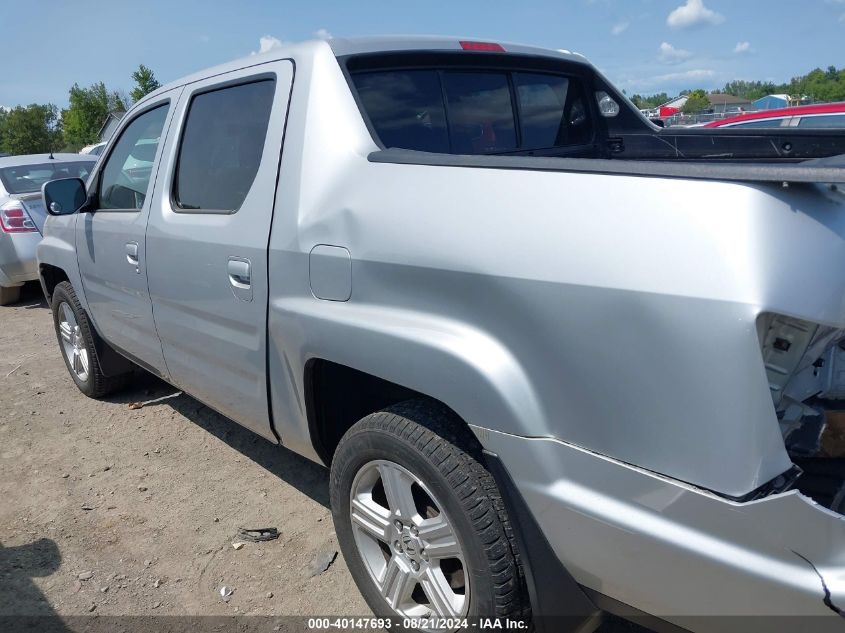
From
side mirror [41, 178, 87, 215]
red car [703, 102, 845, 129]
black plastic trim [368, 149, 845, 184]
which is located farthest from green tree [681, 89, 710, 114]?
black plastic trim [368, 149, 845, 184]

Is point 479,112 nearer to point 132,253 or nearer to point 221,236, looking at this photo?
point 221,236

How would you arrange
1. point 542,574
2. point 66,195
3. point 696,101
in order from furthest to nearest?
point 696,101
point 66,195
point 542,574

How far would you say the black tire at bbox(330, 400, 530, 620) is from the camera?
1.86 meters

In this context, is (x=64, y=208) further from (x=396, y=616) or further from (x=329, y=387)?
(x=396, y=616)

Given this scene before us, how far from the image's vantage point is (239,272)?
257 cm

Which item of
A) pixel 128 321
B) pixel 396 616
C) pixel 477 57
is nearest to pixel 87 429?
pixel 128 321

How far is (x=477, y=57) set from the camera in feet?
9.50

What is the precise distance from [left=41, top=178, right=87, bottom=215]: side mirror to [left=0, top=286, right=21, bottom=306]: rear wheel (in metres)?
4.96

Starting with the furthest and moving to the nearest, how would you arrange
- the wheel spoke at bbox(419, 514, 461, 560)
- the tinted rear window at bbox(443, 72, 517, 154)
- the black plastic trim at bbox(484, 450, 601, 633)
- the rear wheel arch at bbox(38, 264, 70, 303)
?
the rear wheel arch at bbox(38, 264, 70, 303) → the tinted rear window at bbox(443, 72, 517, 154) → the wheel spoke at bbox(419, 514, 461, 560) → the black plastic trim at bbox(484, 450, 601, 633)

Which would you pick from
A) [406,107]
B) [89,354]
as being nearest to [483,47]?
[406,107]

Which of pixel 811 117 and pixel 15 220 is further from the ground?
pixel 811 117

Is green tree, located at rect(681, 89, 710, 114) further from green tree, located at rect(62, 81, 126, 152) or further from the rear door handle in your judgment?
the rear door handle

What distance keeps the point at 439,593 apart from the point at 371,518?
32 centimetres

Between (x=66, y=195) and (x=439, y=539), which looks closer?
(x=439, y=539)
